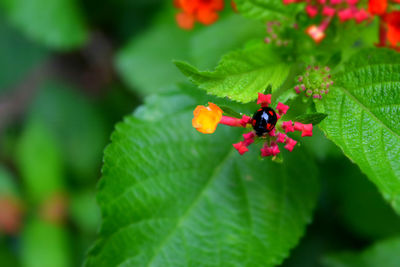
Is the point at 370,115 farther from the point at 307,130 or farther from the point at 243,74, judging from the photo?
the point at 243,74

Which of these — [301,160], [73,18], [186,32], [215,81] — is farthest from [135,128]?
[73,18]

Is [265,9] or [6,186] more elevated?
[265,9]

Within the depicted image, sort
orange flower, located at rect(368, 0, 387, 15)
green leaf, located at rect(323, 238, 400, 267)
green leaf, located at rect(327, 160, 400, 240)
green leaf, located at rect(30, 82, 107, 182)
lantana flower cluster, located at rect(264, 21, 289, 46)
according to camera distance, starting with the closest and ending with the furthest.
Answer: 1. orange flower, located at rect(368, 0, 387, 15)
2. lantana flower cluster, located at rect(264, 21, 289, 46)
3. green leaf, located at rect(323, 238, 400, 267)
4. green leaf, located at rect(327, 160, 400, 240)
5. green leaf, located at rect(30, 82, 107, 182)

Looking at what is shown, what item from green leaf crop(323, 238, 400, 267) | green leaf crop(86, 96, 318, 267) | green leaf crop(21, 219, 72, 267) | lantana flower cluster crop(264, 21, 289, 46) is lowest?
green leaf crop(21, 219, 72, 267)

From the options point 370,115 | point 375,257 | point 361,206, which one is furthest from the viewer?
point 361,206

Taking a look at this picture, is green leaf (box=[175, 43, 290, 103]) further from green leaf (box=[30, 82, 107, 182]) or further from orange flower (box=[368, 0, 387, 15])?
green leaf (box=[30, 82, 107, 182])

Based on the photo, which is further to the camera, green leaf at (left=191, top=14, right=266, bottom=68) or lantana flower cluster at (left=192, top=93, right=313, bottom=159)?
green leaf at (left=191, top=14, right=266, bottom=68)

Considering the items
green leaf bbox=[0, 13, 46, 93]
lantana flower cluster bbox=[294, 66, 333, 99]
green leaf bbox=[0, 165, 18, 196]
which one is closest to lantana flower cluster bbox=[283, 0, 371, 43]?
lantana flower cluster bbox=[294, 66, 333, 99]

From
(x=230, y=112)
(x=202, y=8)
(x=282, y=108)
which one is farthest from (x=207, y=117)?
(x=202, y=8)

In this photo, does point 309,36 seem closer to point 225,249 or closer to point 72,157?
point 225,249
